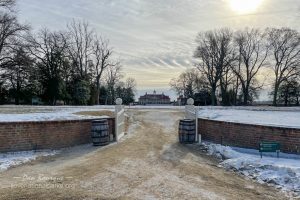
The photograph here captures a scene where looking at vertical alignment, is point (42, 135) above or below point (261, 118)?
below

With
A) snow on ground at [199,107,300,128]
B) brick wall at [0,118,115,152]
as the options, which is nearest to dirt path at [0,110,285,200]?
brick wall at [0,118,115,152]

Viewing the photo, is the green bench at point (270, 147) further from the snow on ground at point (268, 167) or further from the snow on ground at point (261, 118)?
the snow on ground at point (261, 118)

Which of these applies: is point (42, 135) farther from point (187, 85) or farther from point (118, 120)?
point (187, 85)

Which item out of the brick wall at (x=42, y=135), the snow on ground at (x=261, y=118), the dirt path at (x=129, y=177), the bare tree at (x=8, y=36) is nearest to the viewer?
the dirt path at (x=129, y=177)

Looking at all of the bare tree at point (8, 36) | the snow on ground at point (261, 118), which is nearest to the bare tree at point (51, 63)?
the bare tree at point (8, 36)

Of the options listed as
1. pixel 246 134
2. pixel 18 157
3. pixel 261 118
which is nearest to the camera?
pixel 18 157

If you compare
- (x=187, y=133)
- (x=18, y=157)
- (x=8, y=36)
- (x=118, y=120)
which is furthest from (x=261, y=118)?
(x=8, y=36)

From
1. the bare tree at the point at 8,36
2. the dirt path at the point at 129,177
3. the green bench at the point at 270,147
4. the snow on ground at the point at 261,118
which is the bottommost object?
the dirt path at the point at 129,177

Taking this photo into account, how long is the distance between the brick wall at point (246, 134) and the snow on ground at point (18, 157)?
19.2 feet

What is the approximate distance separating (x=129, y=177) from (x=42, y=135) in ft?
16.8

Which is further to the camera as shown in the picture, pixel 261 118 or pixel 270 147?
pixel 261 118

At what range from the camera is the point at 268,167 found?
8102 millimetres

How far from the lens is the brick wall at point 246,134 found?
31.9 ft

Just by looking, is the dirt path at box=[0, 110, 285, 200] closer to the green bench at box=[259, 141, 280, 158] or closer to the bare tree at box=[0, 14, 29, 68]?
the green bench at box=[259, 141, 280, 158]
